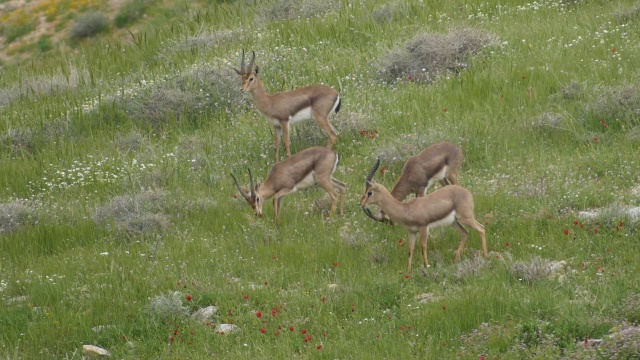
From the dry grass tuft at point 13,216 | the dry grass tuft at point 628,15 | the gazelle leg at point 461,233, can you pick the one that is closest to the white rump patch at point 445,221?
the gazelle leg at point 461,233

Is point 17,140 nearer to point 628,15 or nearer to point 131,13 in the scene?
point 628,15

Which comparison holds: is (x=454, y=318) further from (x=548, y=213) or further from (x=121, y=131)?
(x=121, y=131)

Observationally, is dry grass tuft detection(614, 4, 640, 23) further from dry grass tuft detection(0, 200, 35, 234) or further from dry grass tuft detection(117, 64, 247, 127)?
dry grass tuft detection(0, 200, 35, 234)

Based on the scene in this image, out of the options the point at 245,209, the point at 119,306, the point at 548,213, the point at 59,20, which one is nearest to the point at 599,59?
the point at 548,213

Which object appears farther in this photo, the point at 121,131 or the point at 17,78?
the point at 17,78

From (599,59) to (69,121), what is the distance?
28.5ft

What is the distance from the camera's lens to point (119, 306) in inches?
438

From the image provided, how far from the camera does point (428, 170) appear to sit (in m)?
12.6

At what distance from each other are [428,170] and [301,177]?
1.68 metres

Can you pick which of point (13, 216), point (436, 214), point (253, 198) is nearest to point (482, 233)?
point (436, 214)

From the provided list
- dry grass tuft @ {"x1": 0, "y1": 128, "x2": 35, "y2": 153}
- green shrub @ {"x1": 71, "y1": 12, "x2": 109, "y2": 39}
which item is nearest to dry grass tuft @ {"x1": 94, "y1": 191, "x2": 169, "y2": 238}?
dry grass tuft @ {"x1": 0, "y1": 128, "x2": 35, "y2": 153}

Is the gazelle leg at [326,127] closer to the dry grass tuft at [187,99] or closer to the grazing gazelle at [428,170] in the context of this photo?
the grazing gazelle at [428,170]

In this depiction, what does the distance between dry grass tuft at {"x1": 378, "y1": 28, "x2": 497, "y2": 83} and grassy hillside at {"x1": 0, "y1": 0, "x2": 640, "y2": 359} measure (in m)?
0.04

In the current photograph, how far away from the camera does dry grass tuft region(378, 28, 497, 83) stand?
54.6 feet
